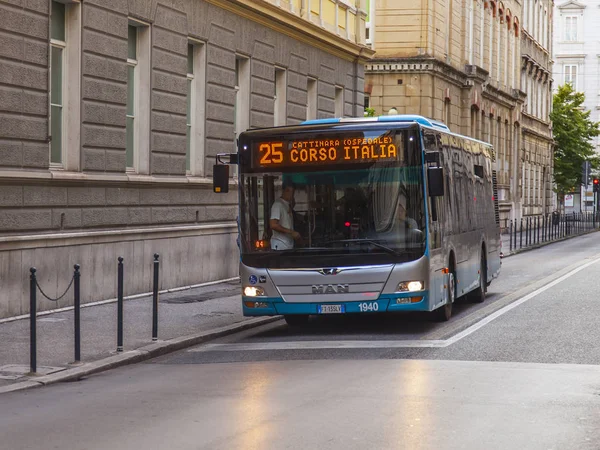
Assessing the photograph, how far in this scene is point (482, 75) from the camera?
54.1 meters

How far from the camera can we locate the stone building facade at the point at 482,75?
147 feet

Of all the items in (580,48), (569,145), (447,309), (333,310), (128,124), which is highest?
(580,48)

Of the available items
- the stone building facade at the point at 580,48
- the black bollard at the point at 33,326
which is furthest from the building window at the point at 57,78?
the stone building facade at the point at 580,48

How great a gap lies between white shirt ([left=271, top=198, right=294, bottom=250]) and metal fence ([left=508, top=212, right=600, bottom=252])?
1004 inches

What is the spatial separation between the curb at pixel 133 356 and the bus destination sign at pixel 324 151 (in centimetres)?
232

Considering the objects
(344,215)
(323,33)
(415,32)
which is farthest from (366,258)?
(415,32)

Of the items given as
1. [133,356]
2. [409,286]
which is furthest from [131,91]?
[133,356]

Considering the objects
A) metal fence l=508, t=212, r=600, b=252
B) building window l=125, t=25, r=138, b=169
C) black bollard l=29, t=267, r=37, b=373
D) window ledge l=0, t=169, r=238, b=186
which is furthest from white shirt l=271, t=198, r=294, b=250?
metal fence l=508, t=212, r=600, b=252

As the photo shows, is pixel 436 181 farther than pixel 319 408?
Yes

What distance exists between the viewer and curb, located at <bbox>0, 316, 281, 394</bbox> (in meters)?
11.5

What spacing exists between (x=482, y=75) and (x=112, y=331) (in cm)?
4074

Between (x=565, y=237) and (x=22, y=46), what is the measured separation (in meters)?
42.2

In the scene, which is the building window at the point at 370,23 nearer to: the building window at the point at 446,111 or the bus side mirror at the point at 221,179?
the building window at the point at 446,111

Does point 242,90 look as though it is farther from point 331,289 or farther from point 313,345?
point 313,345
